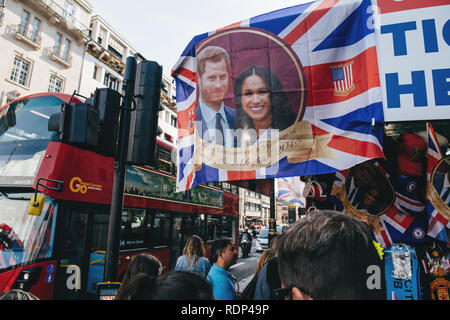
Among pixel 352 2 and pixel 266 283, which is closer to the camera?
pixel 266 283

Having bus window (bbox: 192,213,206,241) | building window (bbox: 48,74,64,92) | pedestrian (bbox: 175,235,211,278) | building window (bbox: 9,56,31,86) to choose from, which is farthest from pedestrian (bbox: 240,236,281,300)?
building window (bbox: 48,74,64,92)

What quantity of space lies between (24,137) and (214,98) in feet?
15.0

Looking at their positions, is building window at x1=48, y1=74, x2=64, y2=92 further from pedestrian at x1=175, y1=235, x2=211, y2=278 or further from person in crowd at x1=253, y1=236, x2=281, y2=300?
person in crowd at x1=253, y1=236, x2=281, y2=300

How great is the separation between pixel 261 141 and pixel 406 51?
1.66 meters

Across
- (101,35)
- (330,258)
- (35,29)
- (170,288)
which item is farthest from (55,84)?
(330,258)

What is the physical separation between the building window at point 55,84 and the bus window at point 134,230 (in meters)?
17.7

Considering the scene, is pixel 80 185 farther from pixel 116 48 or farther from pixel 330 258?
pixel 116 48

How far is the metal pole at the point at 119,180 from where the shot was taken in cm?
262

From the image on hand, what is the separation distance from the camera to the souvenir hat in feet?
9.68

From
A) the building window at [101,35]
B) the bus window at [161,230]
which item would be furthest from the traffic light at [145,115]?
the building window at [101,35]

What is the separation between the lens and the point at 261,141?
122 inches
